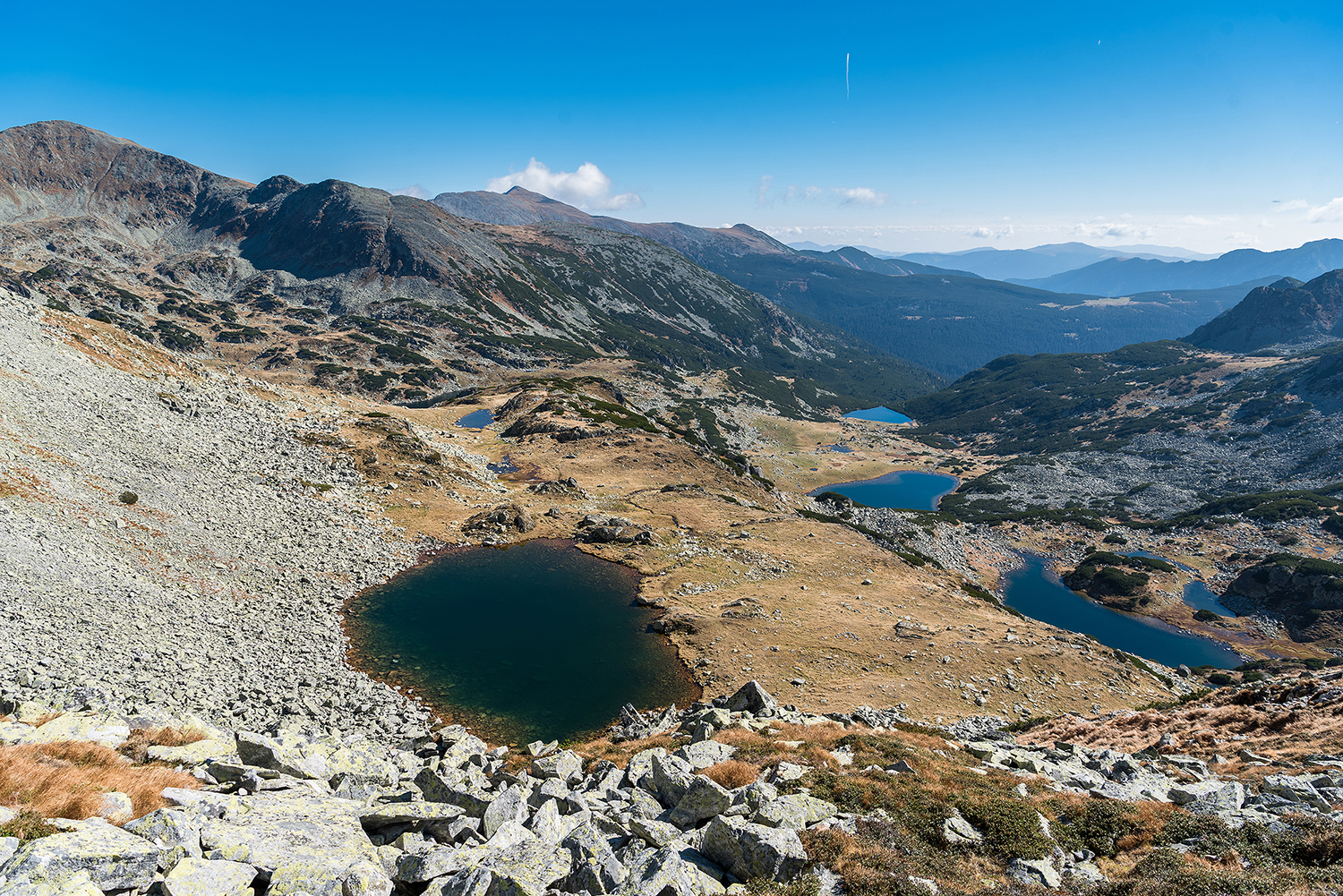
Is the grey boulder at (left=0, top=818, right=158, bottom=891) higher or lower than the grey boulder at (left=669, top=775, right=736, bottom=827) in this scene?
Result: higher

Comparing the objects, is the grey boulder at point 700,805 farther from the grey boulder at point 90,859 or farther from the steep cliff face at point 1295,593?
the steep cliff face at point 1295,593

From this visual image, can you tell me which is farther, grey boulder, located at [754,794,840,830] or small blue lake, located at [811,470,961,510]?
small blue lake, located at [811,470,961,510]

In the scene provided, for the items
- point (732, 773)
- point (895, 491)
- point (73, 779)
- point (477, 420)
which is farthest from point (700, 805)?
point (895, 491)

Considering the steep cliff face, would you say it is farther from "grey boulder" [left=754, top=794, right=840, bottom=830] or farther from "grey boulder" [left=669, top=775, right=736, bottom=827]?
"grey boulder" [left=669, top=775, right=736, bottom=827]

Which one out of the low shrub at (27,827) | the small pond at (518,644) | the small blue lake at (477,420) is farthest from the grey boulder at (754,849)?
the small blue lake at (477,420)

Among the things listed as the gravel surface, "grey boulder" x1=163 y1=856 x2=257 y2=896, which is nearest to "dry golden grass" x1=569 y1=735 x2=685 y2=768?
the gravel surface
